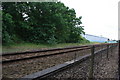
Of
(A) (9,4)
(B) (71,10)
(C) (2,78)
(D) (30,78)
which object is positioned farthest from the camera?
(B) (71,10)

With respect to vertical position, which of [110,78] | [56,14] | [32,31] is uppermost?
[56,14]

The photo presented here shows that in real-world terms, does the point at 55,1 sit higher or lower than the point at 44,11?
higher

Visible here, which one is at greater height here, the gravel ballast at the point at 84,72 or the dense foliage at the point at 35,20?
the dense foliage at the point at 35,20

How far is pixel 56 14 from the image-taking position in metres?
16.9

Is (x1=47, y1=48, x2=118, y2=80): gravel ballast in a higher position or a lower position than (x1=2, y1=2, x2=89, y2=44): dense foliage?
lower

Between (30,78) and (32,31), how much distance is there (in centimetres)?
1356

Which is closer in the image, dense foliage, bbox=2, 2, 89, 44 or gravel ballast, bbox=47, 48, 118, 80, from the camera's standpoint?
gravel ballast, bbox=47, 48, 118, 80

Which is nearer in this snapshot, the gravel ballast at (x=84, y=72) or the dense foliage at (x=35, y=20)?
the gravel ballast at (x=84, y=72)

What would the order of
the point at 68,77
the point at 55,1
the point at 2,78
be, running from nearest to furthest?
the point at 2,78, the point at 68,77, the point at 55,1

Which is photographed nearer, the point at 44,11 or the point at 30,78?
the point at 30,78

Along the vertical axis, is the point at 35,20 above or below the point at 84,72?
above

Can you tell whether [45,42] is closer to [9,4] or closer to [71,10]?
[9,4]

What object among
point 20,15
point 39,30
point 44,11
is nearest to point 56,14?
point 44,11

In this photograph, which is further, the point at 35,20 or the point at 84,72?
Result: the point at 35,20
